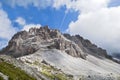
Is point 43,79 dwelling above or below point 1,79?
above

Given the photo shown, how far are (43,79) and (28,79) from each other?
1858 cm

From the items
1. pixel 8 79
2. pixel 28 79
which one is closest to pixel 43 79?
pixel 28 79

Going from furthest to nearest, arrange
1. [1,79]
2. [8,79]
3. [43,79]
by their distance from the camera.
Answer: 1. [43,79]
2. [8,79]
3. [1,79]

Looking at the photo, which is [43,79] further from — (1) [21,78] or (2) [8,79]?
(2) [8,79]

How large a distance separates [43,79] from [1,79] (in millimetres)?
40339

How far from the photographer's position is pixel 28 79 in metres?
78.2

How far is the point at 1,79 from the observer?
186 feet

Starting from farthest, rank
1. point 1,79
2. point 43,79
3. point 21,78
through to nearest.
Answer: point 43,79 < point 21,78 < point 1,79

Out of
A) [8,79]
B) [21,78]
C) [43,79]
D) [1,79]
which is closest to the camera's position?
[1,79]

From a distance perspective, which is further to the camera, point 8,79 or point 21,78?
point 21,78

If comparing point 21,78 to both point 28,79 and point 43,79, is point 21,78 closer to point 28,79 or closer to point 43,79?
point 28,79

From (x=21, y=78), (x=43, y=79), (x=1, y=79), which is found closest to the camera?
(x=1, y=79)

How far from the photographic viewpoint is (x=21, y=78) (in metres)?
76.5

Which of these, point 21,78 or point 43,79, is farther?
point 43,79
